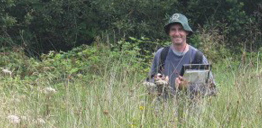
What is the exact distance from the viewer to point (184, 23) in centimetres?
420

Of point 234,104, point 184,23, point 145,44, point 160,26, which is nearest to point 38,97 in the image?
point 184,23

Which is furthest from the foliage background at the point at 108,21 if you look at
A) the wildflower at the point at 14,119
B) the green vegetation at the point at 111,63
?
the wildflower at the point at 14,119

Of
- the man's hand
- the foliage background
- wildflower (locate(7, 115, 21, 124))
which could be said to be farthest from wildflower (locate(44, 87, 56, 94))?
the foliage background

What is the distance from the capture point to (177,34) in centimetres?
414

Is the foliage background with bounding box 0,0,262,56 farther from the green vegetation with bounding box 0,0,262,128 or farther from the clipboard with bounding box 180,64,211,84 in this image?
the clipboard with bounding box 180,64,211,84

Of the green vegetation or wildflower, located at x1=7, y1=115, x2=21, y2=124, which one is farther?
the green vegetation

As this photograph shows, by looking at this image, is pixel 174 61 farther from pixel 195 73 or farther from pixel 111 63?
pixel 111 63

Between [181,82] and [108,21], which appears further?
[108,21]

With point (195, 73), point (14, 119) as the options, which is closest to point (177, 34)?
point (195, 73)

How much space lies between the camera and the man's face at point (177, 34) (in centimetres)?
413

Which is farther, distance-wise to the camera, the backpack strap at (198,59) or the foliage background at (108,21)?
the foliage background at (108,21)

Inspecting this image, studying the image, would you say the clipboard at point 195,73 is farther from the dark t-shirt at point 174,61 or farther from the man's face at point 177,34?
the man's face at point 177,34

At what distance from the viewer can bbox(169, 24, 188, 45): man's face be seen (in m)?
4.13

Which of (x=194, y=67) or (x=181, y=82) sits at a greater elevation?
(x=194, y=67)
